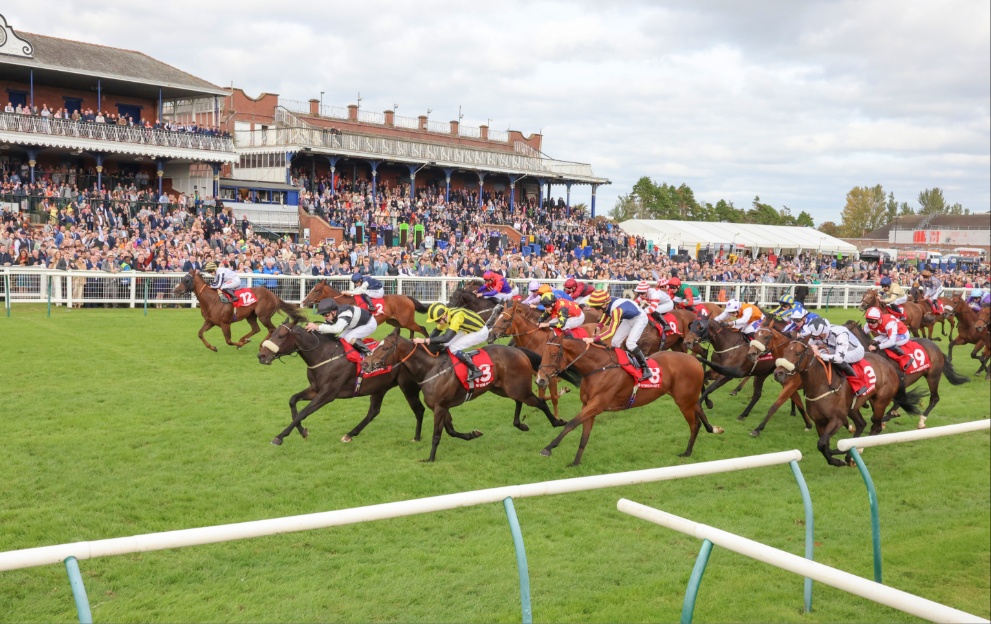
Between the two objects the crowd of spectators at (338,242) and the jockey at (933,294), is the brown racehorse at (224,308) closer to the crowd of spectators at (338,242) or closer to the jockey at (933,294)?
the crowd of spectators at (338,242)

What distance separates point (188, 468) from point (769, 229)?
44.4 m

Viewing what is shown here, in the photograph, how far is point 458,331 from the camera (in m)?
8.57

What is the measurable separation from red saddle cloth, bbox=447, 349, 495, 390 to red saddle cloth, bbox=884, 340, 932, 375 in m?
4.76

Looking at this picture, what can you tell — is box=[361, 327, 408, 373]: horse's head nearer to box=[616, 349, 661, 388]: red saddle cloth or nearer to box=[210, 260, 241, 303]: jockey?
box=[616, 349, 661, 388]: red saddle cloth

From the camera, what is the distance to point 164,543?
2562mm

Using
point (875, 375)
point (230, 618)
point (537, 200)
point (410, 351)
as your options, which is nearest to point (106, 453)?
point (410, 351)

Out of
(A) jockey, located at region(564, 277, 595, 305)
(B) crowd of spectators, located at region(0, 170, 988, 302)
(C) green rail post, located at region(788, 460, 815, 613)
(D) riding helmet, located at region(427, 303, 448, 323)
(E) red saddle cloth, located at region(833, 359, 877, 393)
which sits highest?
(B) crowd of spectators, located at region(0, 170, 988, 302)

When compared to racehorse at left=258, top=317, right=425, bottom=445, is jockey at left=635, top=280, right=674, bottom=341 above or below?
above

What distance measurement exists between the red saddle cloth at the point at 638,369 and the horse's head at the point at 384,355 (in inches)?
84.1

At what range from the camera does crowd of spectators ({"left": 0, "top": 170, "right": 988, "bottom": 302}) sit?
1855cm

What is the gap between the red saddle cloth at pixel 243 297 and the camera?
13218 millimetres

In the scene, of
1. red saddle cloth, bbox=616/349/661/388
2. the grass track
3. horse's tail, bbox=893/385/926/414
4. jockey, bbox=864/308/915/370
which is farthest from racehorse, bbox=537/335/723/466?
jockey, bbox=864/308/915/370

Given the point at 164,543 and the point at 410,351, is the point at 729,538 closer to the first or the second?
the point at 164,543

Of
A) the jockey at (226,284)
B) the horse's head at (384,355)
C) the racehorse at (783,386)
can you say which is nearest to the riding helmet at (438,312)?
the horse's head at (384,355)
